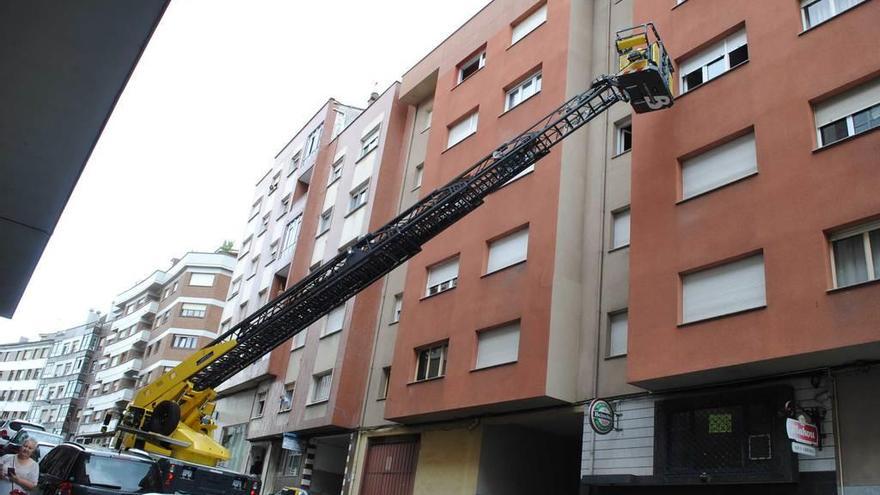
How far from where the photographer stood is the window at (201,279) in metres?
59.5

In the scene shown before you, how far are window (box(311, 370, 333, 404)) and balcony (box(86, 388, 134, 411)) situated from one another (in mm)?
41743

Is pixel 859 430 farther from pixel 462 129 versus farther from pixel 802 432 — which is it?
pixel 462 129

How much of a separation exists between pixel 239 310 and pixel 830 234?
3218 cm

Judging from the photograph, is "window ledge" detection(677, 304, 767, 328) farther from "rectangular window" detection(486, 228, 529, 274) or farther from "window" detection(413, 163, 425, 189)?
"window" detection(413, 163, 425, 189)

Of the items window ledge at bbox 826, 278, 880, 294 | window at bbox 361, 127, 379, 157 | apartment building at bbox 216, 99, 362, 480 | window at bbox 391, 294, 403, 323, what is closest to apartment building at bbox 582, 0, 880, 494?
window ledge at bbox 826, 278, 880, 294

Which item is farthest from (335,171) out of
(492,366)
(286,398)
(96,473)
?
(96,473)

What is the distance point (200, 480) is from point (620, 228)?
35.4ft

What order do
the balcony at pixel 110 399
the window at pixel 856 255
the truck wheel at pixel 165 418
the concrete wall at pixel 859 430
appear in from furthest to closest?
the balcony at pixel 110 399
the truck wheel at pixel 165 418
the window at pixel 856 255
the concrete wall at pixel 859 430

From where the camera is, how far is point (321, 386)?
26.0 metres

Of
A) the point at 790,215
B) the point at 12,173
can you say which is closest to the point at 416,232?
the point at 790,215

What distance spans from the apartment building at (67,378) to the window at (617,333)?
71080 mm

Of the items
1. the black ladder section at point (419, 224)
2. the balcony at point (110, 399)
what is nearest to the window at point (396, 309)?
the black ladder section at point (419, 224)

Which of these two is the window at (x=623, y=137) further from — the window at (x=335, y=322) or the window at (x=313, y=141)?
the window at (x=313, y=141)

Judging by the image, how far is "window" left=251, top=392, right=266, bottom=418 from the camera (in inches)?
1207
